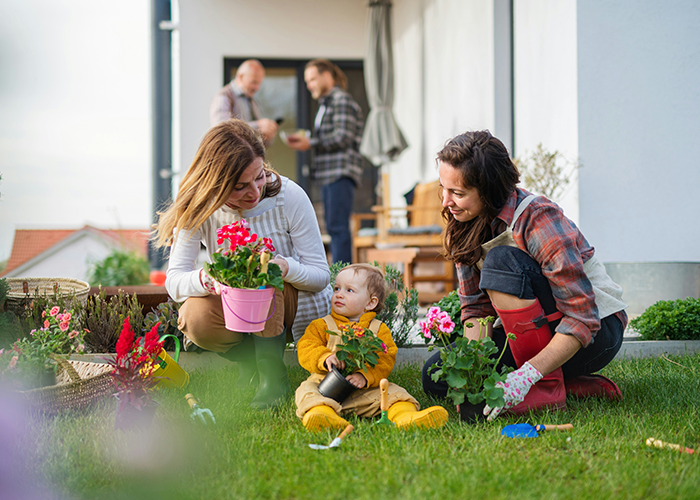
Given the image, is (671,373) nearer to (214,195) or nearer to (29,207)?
(214,195)

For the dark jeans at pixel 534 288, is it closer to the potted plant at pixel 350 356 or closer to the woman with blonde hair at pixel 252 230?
the potted plant at pixel 350 356

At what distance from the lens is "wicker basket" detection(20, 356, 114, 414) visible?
1.87 metres

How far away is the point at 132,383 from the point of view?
67.2 inches

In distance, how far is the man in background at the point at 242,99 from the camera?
536 centimetres

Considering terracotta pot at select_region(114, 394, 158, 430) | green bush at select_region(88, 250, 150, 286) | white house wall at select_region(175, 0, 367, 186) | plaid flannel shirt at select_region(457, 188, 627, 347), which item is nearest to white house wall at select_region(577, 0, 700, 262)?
plaid flannel shirt at select_region(457, 188, 627, 347)

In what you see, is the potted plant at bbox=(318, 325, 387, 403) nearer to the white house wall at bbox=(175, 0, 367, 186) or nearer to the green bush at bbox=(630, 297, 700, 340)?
the green bush at bbox=(630, 297, 700, 340)

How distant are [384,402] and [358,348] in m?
0.20

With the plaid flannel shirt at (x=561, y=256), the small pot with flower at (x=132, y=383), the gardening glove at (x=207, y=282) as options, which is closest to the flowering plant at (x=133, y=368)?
the small pot with flower at (x=132, y=383)

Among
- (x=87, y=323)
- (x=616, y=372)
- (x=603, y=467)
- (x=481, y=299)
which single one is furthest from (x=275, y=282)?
A: (x=616, y=372)

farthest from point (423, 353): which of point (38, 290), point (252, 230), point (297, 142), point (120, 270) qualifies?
point (120, 270)

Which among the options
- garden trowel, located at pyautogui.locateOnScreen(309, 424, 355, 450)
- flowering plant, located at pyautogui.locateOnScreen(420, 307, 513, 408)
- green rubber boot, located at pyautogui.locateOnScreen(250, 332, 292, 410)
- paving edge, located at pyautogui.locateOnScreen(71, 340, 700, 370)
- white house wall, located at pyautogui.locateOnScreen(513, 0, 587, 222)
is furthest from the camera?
white house wall, located at pyautogui.locateOnScreen(513, 0, 587, 222)

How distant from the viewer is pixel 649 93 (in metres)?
3.78

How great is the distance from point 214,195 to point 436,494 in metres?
1.29

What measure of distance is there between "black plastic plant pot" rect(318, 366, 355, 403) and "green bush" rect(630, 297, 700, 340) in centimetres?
186
